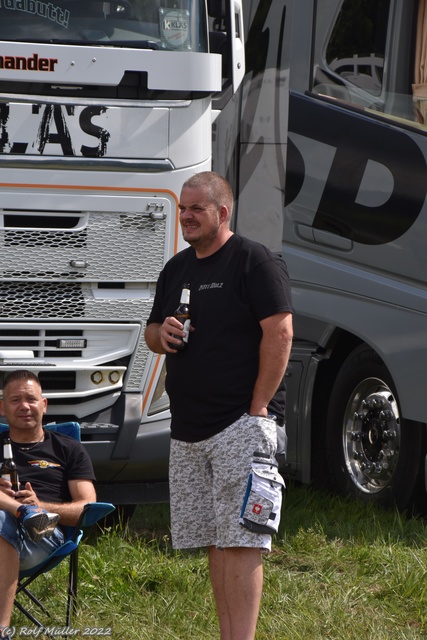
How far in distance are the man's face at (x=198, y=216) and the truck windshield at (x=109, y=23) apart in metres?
1.90

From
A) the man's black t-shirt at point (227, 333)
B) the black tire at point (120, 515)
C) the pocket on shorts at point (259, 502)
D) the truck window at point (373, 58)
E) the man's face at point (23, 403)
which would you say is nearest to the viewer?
the pocket on shorts at point (259, 502)

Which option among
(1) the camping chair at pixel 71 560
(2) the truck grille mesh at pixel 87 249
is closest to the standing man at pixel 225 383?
(1) the camping chair at pixel 71 560

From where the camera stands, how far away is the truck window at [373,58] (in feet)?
22.8

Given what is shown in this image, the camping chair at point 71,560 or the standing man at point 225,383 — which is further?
the camping chair at point 71,560

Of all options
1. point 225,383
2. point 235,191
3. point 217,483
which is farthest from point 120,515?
point 225,383

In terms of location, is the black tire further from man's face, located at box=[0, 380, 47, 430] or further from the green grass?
man's face, located at box=[0, 380, 47, 430]

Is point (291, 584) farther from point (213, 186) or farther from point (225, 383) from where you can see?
point (213, 186)

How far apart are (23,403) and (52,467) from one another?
0.33 meters

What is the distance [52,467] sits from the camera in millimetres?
5457

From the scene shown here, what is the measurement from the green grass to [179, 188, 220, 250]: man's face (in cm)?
171

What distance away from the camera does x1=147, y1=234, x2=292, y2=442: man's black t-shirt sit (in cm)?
456

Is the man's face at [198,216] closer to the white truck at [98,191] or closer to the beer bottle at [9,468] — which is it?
the beer bottle at [9,468]

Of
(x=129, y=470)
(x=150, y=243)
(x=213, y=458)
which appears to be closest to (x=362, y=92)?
(x=150, y=243)

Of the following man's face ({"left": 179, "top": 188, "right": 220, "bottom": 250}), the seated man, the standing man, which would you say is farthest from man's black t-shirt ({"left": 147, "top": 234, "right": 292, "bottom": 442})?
the seated man
